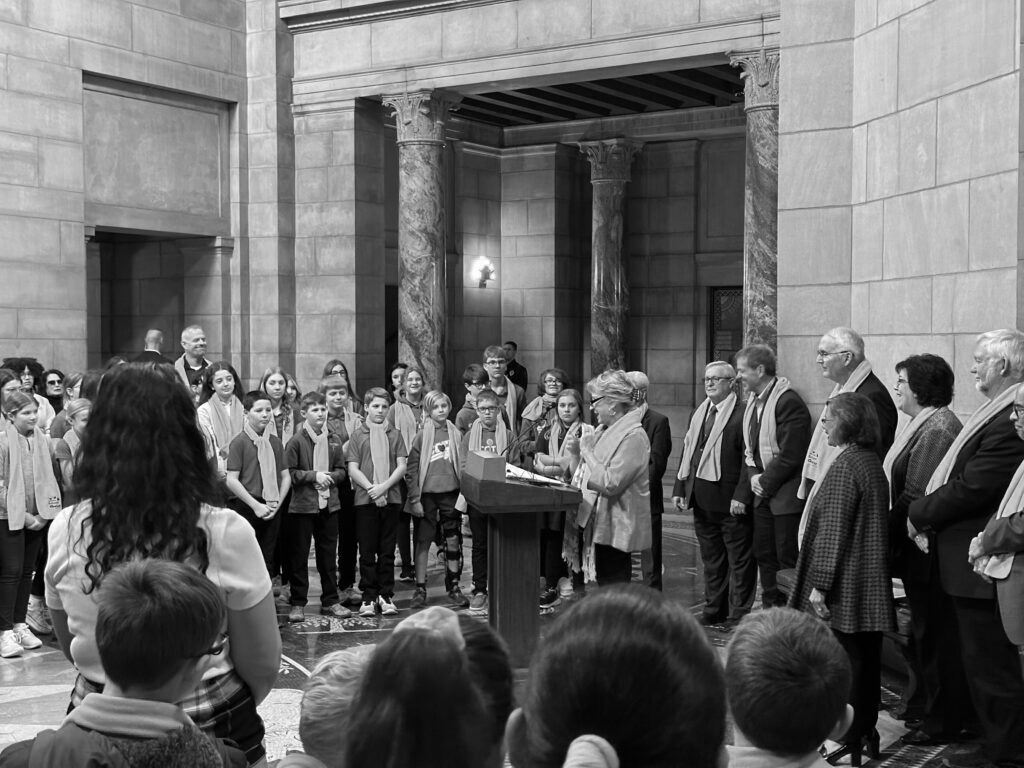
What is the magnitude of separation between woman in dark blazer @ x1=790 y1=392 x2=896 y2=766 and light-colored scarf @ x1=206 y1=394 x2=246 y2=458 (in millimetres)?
5099

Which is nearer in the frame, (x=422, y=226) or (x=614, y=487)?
(x=614, y=487)

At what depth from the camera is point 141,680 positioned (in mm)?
2248

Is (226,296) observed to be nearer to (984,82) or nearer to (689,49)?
(689,49)

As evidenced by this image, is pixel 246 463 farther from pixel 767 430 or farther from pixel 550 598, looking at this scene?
pixel 767 430

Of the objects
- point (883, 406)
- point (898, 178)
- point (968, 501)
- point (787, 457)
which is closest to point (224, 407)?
point (787, 457)

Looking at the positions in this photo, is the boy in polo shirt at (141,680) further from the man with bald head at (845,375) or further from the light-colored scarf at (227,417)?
the light-colored scarf at (227,417)

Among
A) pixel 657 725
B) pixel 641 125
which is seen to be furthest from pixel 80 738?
pixel 641 125

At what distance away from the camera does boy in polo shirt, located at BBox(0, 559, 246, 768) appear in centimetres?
220

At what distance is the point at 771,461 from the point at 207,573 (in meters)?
5.88

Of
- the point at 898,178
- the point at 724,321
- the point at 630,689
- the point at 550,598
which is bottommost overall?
the point at 550,598

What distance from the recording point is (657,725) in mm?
1546

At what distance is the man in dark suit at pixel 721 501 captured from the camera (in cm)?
840

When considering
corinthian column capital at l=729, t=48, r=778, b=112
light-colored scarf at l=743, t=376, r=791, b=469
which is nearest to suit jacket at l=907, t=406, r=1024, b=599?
light-colored scarf at l=743, t=376, r=791, b=469

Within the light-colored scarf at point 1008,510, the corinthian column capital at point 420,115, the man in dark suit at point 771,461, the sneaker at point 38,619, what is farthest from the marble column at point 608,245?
the light-colored scarf at point 1008,510
